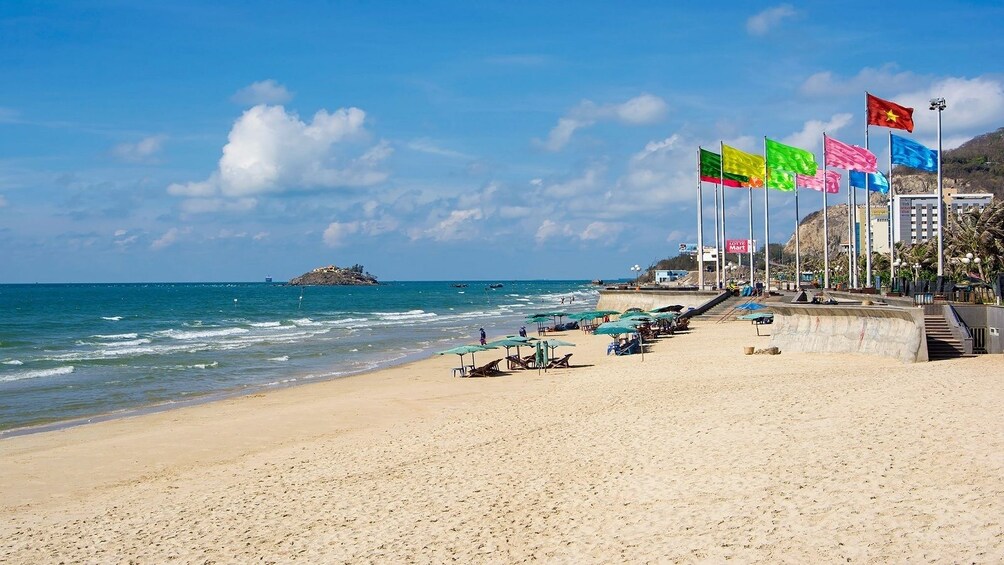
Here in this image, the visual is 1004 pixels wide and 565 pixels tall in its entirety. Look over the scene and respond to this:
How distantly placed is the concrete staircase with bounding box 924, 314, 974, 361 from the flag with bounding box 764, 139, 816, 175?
16331 millimetres

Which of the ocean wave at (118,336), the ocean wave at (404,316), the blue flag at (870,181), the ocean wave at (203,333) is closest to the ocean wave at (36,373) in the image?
the ocean wave at (203,333)

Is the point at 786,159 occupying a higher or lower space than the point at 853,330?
higher

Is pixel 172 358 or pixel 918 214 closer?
pixel 172 358

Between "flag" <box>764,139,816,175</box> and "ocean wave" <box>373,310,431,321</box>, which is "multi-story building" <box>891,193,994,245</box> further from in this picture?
"flag" <box>764,139,816,175</box>

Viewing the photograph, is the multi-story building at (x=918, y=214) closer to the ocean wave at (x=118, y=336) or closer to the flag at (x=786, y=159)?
the flag at (x=786, y=159)

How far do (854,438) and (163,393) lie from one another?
20.7 m

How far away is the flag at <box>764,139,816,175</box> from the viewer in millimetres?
38062

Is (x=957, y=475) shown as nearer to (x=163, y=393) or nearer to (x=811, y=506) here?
(x=811, y=506)

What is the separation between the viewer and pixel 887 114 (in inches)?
1176

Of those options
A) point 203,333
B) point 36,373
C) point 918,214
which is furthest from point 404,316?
point 918,214

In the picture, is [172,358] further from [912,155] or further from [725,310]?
[912,155]

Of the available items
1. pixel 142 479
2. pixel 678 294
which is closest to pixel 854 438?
pixel 142 479

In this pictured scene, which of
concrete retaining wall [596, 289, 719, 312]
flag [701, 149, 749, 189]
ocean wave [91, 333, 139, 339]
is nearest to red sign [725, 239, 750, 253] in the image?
concrete retaining wall [596, 289, 719, 312]

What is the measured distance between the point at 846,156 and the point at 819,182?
6.53 meters
